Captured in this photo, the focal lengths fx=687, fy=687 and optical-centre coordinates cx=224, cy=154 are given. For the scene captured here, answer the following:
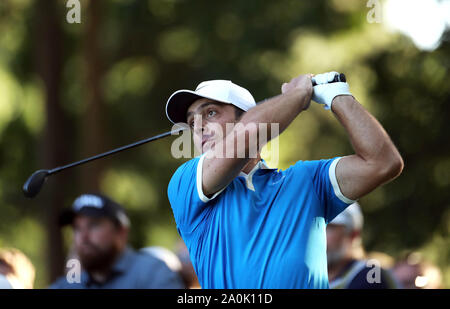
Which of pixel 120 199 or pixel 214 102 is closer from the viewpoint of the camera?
pixel 214 102

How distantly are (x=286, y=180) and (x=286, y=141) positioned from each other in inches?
307

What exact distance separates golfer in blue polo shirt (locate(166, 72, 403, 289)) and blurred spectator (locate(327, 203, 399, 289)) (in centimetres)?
142

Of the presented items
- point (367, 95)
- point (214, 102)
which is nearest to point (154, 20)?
point (367, 95)

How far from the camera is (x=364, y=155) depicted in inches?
111

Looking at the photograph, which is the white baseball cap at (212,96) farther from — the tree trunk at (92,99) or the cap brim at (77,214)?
the tree trunk at (92,99)

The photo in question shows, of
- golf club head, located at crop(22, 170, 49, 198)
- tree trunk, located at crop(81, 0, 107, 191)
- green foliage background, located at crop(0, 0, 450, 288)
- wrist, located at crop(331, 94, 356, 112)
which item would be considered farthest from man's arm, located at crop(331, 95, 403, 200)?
tree trunk, located at crop(81, 0, 107, 191)

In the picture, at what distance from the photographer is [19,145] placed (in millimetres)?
12859

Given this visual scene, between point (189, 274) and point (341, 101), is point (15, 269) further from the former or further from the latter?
point (341, 101)

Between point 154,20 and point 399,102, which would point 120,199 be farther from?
point 399,102

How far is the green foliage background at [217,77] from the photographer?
8.57m

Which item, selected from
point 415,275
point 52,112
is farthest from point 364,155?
point 52,112

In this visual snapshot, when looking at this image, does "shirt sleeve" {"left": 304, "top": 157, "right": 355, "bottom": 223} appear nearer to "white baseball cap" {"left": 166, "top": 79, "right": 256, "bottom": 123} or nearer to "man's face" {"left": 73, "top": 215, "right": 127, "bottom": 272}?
"white baseball cap" {"left": 166, "top": 79, "right": 256, "bottom": 123}

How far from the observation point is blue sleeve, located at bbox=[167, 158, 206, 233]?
112 inches

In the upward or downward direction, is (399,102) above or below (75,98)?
below
